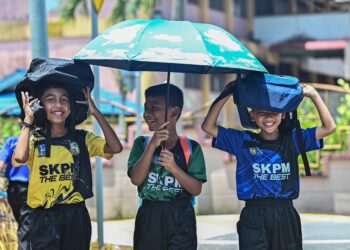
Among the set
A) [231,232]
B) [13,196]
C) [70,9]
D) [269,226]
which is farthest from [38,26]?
[70,9]

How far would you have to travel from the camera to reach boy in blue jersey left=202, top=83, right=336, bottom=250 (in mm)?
4453

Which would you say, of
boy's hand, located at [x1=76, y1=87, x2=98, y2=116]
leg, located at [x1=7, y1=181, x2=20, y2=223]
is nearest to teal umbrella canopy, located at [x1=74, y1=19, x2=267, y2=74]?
boy's hand, located at [x1=76, y1=87, x2=98, y2=116]

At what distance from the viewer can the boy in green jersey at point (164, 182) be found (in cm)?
441

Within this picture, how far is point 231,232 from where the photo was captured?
8828 millimetres

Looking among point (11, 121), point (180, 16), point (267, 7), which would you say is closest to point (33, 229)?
point (180, 16)

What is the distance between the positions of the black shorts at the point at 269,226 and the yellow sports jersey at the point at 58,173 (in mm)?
1021

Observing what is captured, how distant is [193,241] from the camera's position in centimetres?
451

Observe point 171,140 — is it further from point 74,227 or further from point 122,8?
point 122,8

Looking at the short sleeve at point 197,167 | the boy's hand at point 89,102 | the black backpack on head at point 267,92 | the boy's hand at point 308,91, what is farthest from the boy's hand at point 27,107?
the boy's hand at point 308,91

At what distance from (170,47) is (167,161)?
2.28 ft

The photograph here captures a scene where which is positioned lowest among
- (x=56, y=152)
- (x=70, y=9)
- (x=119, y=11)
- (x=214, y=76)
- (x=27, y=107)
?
(x=56, y=152)

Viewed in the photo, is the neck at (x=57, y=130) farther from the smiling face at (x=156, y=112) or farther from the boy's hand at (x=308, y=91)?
the boy's hand at (x=308, y=91)

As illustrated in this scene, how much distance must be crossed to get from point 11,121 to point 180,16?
3.23 m

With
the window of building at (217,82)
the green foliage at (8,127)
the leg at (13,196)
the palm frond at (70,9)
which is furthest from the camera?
the window of building at (217,82)
